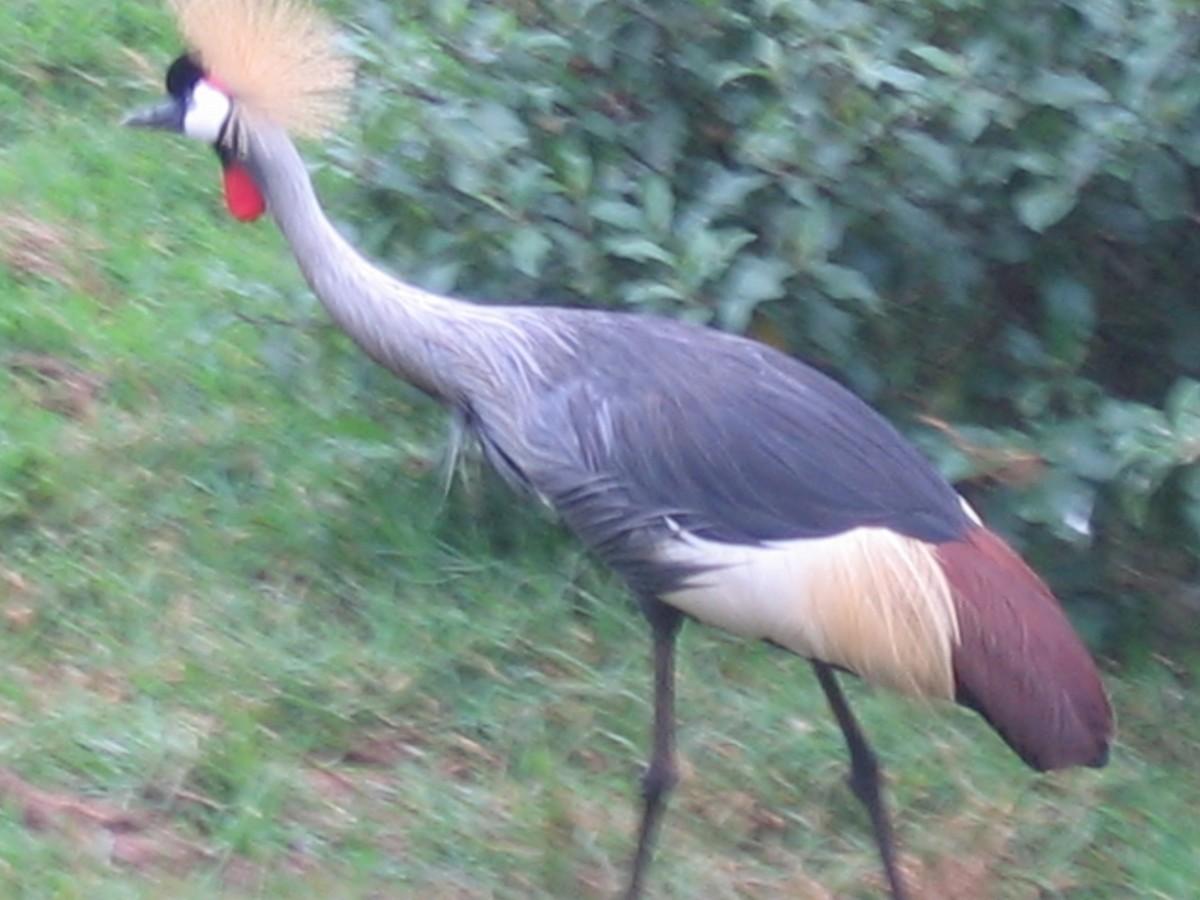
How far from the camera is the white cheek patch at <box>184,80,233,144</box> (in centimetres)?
327

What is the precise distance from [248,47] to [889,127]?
96 cm

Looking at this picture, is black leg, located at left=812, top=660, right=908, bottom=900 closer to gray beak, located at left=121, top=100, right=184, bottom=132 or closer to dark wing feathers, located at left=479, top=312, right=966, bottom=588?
dark wing feathers, located at left=479, top=312, right=966, bottom=588

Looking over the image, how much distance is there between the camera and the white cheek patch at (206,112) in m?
3.27

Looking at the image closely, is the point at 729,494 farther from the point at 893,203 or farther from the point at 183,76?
the point at 183,76

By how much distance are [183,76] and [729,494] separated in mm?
1056

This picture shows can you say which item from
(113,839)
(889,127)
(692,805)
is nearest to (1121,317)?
(889,127)

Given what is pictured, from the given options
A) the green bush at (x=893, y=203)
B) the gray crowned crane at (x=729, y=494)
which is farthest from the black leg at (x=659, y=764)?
the green bush at (x=893, y=203)

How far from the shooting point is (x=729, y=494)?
9.75 feet

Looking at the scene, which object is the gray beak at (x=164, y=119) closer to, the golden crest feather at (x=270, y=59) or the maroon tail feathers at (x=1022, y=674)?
the golden crest feather at (x=270, y=59)

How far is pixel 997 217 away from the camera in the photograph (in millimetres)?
3588

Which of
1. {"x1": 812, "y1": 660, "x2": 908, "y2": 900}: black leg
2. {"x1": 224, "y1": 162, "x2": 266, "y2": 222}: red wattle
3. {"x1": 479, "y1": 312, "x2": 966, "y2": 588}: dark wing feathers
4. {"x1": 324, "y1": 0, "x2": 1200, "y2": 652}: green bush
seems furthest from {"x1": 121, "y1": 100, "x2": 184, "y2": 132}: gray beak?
{"x1": 812, "y1": 660, "x2": 908, "y2": 900}: black leg

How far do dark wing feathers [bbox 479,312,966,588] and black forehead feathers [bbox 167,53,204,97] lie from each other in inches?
27.4

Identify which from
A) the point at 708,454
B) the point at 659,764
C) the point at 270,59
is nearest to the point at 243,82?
the point at 270,59

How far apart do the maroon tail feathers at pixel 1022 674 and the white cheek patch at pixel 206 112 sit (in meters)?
1.20
